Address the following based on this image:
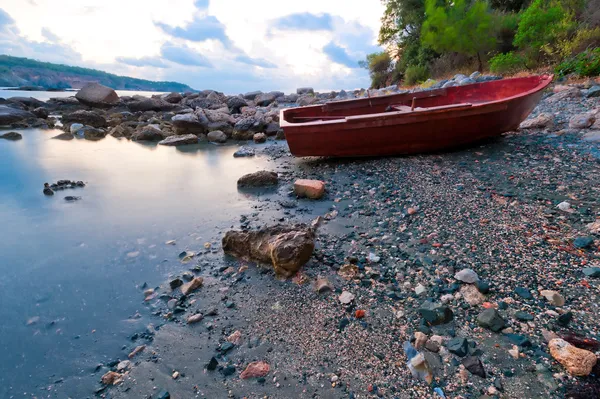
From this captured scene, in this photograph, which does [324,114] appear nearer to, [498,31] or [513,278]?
[513,278]

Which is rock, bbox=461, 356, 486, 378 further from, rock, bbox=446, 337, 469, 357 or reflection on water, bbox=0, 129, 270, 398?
reflection on water, bbox=0, 129, 270, 398

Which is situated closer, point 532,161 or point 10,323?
point 10,323

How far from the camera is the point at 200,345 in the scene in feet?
7.80

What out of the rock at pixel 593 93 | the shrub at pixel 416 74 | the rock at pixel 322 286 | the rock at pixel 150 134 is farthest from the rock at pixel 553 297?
the shrub at pixel 416 74

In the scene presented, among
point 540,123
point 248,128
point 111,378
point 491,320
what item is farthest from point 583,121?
point 248,128

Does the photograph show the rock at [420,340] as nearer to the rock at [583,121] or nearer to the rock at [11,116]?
the rock at [583,121]

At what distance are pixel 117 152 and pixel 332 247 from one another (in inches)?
414

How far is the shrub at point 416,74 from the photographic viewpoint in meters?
21.2

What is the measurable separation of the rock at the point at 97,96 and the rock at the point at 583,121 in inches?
945

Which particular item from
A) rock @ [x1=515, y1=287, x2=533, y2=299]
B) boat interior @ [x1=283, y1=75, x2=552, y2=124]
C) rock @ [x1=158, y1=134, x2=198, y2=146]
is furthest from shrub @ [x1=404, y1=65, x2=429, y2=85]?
rock @ [x1=515, y1=287, x2=533, y2=299]

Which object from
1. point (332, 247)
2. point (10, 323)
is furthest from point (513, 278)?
point (10, 323)

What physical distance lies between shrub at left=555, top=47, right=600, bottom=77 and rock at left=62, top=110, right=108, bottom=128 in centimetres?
1965

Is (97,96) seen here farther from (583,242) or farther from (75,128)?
(583,242)

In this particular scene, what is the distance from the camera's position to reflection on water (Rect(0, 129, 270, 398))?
2.54 m
